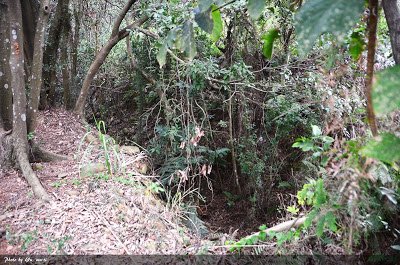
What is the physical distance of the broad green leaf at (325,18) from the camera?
562mm

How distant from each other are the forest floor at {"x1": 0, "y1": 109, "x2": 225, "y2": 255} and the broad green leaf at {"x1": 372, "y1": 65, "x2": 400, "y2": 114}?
263 cm

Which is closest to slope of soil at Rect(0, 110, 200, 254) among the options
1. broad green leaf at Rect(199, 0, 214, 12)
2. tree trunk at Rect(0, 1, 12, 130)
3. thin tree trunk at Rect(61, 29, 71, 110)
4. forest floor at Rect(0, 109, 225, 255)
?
forest floor at Rect(0, 109, 225, 255)

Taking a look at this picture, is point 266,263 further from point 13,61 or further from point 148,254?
point 13,61

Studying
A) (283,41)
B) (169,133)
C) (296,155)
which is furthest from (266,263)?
(283,41)

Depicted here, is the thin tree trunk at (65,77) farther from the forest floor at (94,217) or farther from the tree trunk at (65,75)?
the forest floor at (94,217)

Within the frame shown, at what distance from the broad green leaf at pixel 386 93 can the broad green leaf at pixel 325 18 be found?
0.10 meters

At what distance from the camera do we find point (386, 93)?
0.54 meters

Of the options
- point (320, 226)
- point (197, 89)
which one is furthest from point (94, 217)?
point (197, 89)

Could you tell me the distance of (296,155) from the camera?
5.48 metres

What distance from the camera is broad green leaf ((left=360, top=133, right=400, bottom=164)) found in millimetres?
590

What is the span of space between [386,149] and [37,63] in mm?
4083

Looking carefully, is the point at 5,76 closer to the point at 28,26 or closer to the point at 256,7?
the point at 28,26

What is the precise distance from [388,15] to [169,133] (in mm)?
4196

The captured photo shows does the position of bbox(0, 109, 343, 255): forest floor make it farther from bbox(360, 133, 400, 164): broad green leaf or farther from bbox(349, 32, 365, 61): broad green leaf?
bbox(360, 133, 400, 164): broad green leaf
